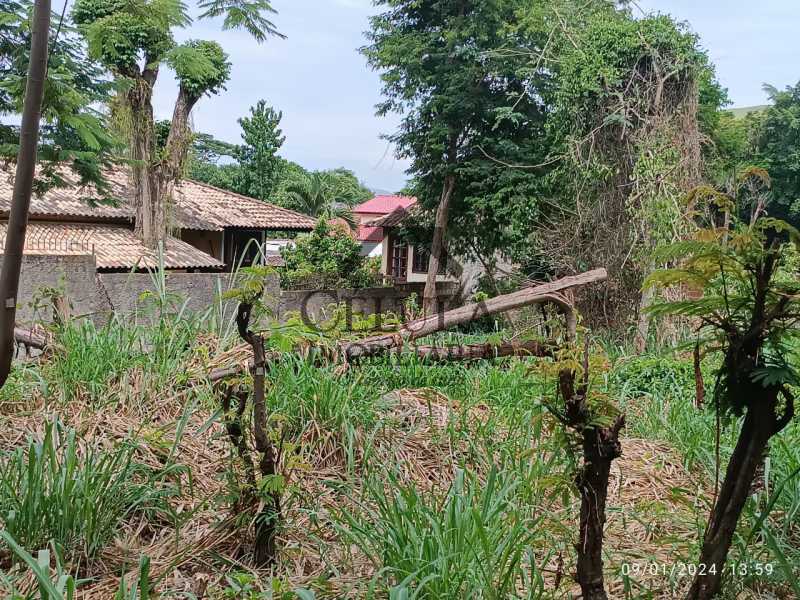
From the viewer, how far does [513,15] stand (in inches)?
558

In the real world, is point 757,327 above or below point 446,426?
above

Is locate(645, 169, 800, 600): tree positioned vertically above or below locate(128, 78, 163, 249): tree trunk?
below

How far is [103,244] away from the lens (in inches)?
616

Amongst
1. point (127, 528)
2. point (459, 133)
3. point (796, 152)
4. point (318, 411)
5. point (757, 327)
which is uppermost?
point (796, 152)

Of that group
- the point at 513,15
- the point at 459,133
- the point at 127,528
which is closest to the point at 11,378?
the point at 127,528

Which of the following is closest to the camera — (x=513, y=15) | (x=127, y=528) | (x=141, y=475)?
(x=127, y=528)

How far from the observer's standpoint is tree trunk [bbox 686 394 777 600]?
5.21 ft

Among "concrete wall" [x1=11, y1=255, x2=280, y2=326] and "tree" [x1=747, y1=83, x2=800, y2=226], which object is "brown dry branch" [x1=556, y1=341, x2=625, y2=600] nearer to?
"concrete wall" [x1=11, y1=255, x2=280, y2=326]

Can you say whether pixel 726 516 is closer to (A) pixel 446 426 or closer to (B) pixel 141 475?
(A) pixel 446 426

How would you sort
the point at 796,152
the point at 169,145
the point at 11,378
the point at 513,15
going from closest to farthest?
the point at 11,378 < the point at 513,15 < the point at 169,145 < the point at 796,152

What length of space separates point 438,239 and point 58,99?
12.0 m

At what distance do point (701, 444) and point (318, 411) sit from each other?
195 cm

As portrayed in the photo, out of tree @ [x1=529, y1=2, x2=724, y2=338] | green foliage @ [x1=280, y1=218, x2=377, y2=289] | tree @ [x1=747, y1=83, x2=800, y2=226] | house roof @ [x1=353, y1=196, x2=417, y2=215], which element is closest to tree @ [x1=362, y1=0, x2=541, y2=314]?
tree @ [x1=529, y1=2, x2=724, y2=338]

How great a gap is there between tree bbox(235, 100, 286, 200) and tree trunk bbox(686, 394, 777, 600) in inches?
1244
